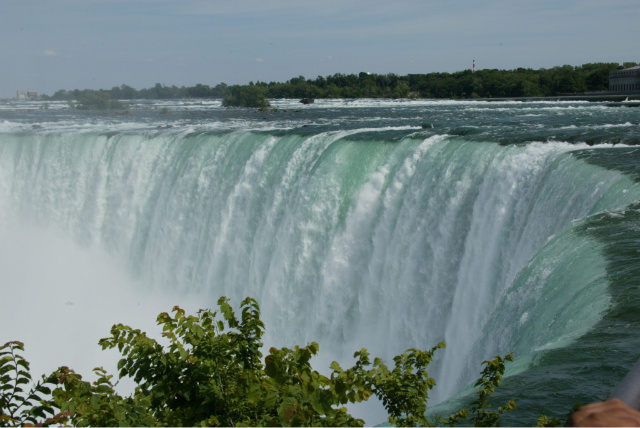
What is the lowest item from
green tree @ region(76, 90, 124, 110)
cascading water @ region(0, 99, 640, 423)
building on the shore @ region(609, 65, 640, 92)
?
cascading water @ region(0, 99, 640, 423)

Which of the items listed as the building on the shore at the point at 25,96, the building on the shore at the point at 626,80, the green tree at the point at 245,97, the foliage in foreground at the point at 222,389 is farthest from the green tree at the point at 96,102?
the foliage in foreground at the point at 222,389

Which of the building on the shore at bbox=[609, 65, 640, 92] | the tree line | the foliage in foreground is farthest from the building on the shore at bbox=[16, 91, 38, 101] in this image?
the foliage in foreground

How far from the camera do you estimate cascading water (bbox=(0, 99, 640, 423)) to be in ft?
25.5

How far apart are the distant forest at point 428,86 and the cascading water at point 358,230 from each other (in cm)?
4260

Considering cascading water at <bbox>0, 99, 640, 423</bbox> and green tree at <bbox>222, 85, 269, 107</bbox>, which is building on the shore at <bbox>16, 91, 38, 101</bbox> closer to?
green tree at <bbox>222, 85, 269, 107</bbox>

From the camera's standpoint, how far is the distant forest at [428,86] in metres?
56.6

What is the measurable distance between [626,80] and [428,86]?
31244 millimetres

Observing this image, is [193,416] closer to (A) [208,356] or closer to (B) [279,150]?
(A) [208,356]

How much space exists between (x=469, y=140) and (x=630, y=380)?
12.3 meters

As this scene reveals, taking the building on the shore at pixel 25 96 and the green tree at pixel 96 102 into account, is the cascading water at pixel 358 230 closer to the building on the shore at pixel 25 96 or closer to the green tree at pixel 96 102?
the green tree at pixel 96 102

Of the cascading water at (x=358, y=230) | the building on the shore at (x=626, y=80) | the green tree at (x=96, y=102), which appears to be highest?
the building on the shore at (x=626, y=80)

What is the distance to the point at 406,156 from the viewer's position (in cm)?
1357

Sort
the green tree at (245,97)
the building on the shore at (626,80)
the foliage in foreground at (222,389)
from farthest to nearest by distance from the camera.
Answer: the green tree at (245,97), the building on the shore at (626,80), the foliage in foreground at (222,389)

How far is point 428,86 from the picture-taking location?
255 feet
